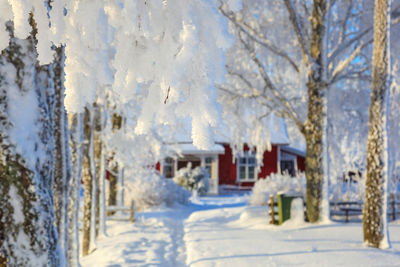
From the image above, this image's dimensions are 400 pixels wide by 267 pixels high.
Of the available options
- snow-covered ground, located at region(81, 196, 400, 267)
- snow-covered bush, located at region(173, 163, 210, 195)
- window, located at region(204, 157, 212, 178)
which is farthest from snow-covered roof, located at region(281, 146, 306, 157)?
snow-covered ground, located at region(81, 196, 400, 267)

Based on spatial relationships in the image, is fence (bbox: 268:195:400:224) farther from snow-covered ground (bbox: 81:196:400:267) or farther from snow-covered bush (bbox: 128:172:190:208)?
snow-covered bush (bbox: 128:172:190:208)

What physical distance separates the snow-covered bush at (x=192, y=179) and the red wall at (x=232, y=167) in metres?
4.06

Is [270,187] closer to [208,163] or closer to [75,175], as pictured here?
[75,175]

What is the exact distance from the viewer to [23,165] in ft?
10.0

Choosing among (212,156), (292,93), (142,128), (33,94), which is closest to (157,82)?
(142,128)

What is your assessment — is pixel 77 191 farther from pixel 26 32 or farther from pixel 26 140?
pixel 26 32

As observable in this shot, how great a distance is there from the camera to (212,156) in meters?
27.4

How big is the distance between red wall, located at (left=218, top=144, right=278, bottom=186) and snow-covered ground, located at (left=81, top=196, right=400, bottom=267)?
597 inches

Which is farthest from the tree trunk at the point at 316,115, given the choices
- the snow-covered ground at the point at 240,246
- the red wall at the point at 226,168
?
the red wall at the point at 226,168

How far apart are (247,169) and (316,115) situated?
1742cm

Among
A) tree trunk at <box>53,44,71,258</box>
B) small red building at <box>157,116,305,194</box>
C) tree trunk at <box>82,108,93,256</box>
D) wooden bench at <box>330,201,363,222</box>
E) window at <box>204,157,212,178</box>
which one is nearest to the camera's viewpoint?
tree trunk at <box>53,44,71,258</box>

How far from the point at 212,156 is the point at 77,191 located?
20469mm

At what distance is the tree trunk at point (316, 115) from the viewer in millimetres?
10734

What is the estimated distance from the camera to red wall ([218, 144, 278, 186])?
2791 centimetres
